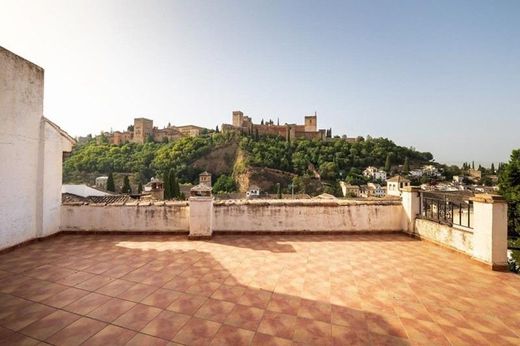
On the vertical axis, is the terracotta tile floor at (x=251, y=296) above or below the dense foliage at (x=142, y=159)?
below

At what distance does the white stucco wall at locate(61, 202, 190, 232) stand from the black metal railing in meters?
6.06

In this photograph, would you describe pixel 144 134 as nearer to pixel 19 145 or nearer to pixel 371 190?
pixel 371 190

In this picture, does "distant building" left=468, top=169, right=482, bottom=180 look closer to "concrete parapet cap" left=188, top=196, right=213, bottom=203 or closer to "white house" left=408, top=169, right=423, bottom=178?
"white house" left=408, top=169, right=423, bottom=178

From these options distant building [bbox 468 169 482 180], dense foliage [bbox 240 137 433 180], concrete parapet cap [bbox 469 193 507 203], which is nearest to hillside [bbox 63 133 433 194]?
dense foliage [bbox 240 137 433 180]

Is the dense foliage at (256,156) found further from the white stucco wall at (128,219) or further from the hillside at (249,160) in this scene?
the white stucco wall at (128,219)

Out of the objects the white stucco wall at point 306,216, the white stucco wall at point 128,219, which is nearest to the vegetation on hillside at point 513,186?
the white stucco wall at point 306,216

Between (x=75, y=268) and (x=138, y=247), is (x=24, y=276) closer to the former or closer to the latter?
(x=75, y=268)

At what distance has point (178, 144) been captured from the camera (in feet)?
259

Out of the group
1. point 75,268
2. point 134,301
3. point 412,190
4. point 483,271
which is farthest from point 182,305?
point 412,190

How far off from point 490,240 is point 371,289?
2.58m

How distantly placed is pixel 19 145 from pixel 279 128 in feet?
304

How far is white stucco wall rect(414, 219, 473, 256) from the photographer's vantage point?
475 centimetres

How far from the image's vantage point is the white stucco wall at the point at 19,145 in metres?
4.96

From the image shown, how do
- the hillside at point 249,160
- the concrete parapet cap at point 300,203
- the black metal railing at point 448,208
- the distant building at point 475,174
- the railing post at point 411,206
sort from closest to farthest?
1. the black metal railing at point 448,208
2. the railing post at point 411,206
3. the concrete parapet cap at point 300,203
4. the hillside at point 249,160
5. the distant building at point 475,174
